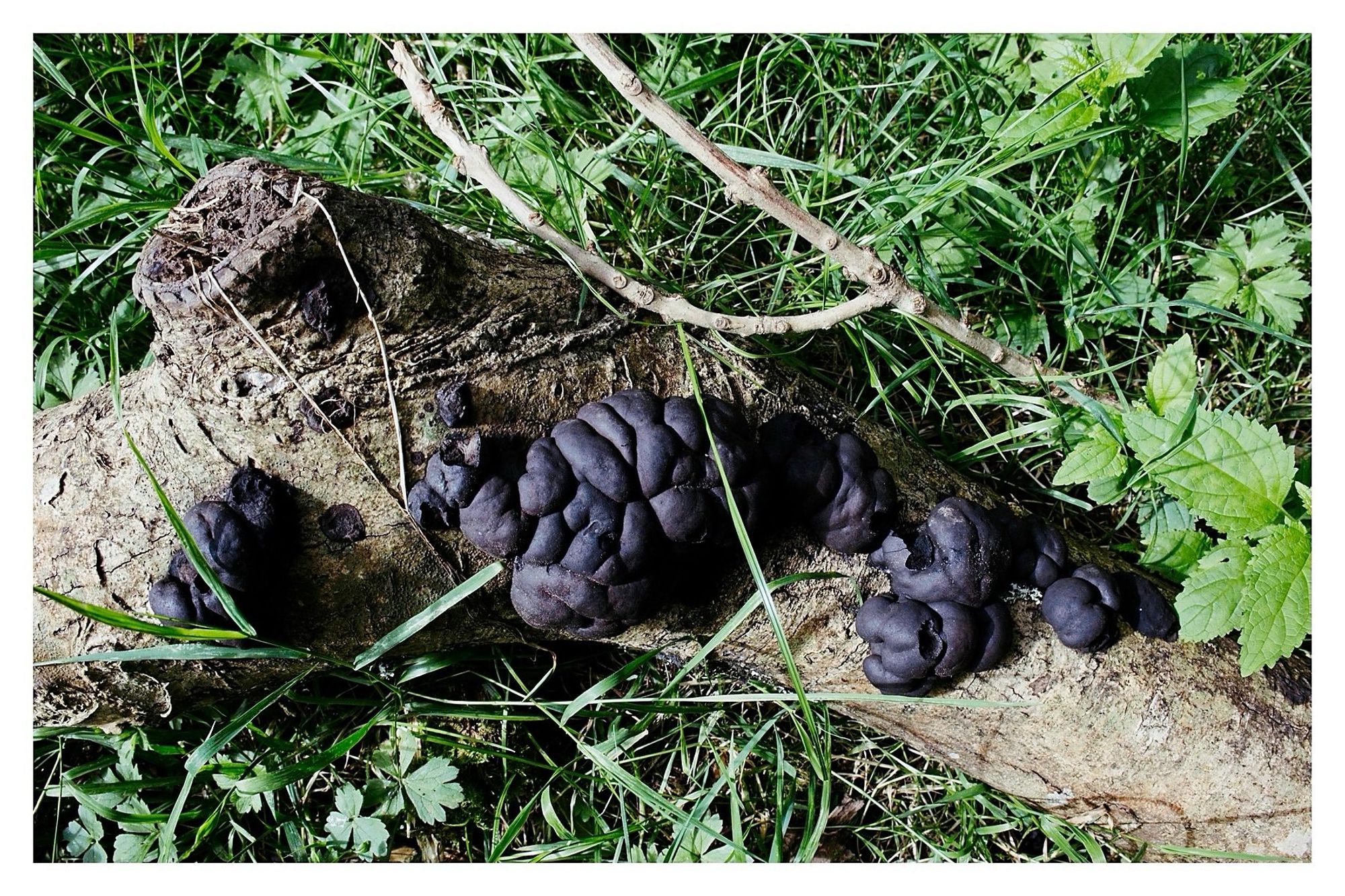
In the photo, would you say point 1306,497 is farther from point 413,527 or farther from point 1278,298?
point 413,527

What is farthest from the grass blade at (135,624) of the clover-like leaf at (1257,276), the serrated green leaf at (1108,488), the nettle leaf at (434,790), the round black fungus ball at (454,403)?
the clover-like leaf at (1257,276)

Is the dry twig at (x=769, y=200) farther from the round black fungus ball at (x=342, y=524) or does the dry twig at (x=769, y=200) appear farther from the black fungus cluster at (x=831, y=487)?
the round black fungus ball at (x=342, y=524)

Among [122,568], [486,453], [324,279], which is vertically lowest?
[122,568]

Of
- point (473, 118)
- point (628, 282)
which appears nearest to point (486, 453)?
point (628, 282)

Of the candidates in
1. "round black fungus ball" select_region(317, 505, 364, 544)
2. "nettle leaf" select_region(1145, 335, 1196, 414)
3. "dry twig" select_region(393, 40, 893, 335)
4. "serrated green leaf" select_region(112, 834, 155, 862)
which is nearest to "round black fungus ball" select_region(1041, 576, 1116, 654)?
"nettle leaf" select_region(1145, 335, 1196, 414)

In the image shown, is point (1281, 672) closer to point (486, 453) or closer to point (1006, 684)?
point (1006, 684)

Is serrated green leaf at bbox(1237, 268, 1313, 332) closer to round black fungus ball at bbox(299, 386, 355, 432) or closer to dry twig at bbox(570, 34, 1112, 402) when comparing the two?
dry twig at bbox(570, 34, 1112, 402)

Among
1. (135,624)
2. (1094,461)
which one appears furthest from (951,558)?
(135,624)
